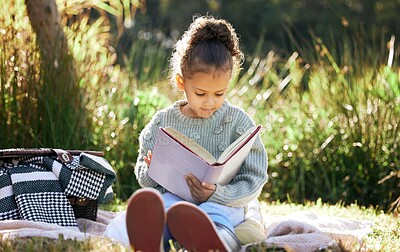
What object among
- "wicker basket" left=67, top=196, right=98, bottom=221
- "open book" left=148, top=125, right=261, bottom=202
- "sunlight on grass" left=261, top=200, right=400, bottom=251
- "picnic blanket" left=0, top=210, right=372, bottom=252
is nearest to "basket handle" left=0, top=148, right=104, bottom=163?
"wicker basket" left=67, top=196, right=98, bottom=221

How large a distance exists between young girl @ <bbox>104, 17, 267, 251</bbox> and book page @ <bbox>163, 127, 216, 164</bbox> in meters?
0.11

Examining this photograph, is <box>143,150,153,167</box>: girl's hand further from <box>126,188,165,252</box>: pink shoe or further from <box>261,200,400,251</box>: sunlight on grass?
<box>261,200,400,251</box>: sunlight on grass

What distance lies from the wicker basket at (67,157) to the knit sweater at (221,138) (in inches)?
20.8

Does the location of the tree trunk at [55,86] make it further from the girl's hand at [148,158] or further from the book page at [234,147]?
the book page at [234,147]

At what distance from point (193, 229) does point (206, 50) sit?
0.99 metres

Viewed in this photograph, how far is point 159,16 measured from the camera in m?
25.3

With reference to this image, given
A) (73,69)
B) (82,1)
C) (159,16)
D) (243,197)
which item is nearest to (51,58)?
(73,69)

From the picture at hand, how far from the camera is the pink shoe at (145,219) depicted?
9.90ft

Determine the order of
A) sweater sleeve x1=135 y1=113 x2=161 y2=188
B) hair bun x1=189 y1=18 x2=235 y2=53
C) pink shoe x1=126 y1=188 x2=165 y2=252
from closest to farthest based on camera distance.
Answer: pink shoe x1=126 y1=188 x2=165 y2=252
hair bun x1=189 y1=18 x2=235 y2=53
sweater sleeve x1=135 y1=113 x2=161 y2=188

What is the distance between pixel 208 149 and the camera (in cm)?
386

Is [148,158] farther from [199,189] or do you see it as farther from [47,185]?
[47,185]

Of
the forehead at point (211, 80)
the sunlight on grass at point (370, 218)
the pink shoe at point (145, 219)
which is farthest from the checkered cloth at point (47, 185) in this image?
the sunlight on grass at point (370, 218)

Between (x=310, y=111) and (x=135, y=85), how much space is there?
162 cm

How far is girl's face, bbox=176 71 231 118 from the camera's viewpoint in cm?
360
